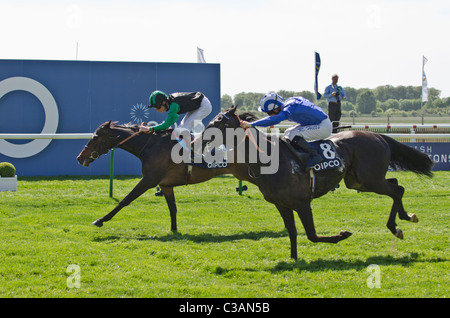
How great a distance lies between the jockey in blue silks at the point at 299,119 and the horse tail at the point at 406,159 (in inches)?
46.1

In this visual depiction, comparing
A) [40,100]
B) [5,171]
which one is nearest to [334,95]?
[5,171]

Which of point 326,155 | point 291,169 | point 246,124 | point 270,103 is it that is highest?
point 270,103

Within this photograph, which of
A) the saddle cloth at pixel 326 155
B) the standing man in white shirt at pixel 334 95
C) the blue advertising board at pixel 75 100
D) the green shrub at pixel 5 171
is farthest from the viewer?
the blue advertising board at pixel 75 100

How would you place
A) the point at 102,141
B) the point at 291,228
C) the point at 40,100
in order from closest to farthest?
the point at 291,228 < the point at 102,141 < the point at 40,100

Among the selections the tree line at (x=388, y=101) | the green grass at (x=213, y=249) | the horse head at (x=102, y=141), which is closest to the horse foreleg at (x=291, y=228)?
the green grass at (x=213, y=249)

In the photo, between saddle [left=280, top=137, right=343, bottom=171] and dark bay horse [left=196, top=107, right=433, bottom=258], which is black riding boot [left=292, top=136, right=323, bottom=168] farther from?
dark bay horse [left=196, top=107, right=433, bottom=258]

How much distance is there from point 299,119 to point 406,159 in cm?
183

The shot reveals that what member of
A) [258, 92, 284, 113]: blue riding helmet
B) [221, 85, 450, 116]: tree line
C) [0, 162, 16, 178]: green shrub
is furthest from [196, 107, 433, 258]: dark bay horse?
[221, 85, 450, 116]: tree line

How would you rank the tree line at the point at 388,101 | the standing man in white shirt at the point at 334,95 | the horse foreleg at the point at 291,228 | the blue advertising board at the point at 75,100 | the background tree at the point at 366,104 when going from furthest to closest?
the background tree at the point at 366,104 < the tree line at the point at 388,101 < the blue advertising board at the point at 75,100 < the standing man in white shirt at the point at 334,95 < the horse foreleg at the point at 291,228

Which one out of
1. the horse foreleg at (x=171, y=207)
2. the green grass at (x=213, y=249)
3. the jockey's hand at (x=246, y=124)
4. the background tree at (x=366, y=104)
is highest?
Answer: the background tree at (x=366, y=104)

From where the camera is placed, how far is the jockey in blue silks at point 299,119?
6.36 m

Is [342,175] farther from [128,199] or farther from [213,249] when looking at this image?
[128,199]

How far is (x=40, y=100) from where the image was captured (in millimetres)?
14352

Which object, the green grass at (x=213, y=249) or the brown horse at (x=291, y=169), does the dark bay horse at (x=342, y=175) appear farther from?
the green grass at (x=213, y=249)
